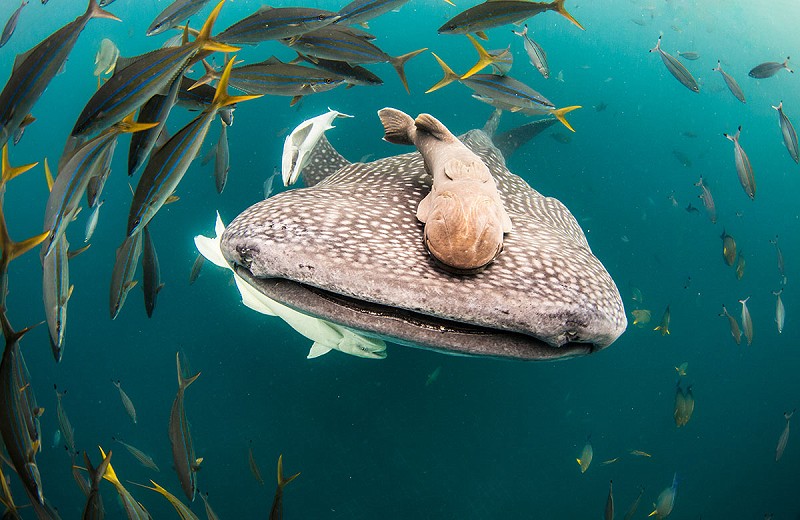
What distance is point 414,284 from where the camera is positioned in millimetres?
2010

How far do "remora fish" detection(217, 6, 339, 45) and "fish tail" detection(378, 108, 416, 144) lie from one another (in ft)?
3.19

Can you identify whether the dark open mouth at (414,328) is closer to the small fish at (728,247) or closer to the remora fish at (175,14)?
the remora fish at (175,14)

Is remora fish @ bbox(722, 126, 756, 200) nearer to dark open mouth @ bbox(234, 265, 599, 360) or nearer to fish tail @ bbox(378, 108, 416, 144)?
fish tail @ bbox(378, 108, 416, 144)

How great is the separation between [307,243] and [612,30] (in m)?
21.0

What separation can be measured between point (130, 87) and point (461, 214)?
1.63 meters

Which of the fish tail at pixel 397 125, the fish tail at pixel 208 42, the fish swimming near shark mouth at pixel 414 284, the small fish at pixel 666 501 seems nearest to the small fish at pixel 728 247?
the small fish at pixel 666 501

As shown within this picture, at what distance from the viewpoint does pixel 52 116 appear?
15.4 m

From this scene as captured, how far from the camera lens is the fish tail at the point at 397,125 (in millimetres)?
3756

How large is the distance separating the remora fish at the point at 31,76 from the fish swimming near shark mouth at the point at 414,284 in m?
1.04

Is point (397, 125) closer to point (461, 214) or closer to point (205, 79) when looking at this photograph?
point (205, 79)

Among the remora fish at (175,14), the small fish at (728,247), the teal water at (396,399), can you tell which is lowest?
the teal water at (396,399)

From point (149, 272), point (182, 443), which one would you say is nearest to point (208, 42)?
point (149, 272)

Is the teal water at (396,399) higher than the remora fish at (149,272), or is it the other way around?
the remora fish at (149,272)

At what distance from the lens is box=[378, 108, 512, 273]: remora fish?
2.07 m
